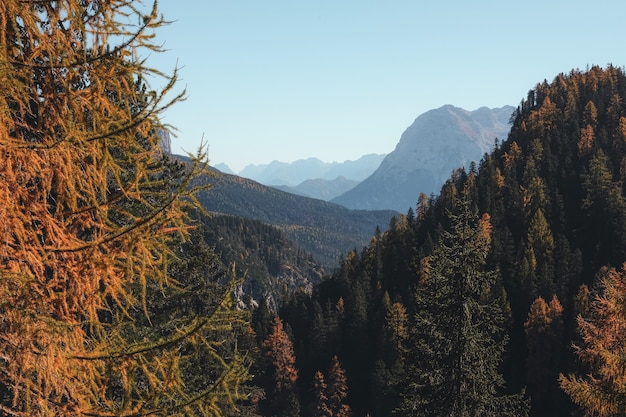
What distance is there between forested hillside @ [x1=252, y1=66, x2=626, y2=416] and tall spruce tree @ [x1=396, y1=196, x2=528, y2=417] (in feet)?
0.13

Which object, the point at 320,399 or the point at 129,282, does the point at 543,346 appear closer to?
the point at 320,399

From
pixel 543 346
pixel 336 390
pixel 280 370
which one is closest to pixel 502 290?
pixel 543 346

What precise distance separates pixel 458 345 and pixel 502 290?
2951 inches

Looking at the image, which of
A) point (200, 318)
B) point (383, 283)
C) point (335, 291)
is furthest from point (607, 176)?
point (200, 318)

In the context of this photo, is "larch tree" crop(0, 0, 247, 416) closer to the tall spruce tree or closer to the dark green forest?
the dark green forest

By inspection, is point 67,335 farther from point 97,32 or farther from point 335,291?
point 335,291

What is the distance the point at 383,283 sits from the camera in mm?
116062

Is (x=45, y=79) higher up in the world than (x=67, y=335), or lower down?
higher up

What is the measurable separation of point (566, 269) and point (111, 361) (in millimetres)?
98249

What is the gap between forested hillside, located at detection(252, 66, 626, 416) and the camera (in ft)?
48.0

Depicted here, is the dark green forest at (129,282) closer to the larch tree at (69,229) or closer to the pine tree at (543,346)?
the larch tree at (69,229)

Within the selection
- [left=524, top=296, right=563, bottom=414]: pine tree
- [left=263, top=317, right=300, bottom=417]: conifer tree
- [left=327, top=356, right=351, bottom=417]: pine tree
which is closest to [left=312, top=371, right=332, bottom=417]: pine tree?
[left=327, top=356, right=351, bottom=417]: pine tree

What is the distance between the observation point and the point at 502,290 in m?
82.9

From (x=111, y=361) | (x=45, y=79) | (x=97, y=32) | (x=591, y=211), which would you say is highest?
(x=591, y=211)
